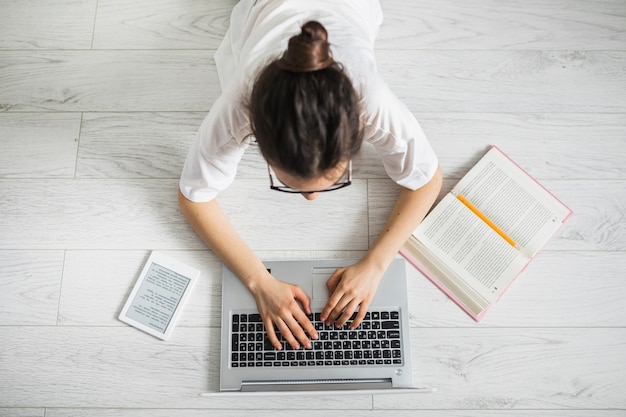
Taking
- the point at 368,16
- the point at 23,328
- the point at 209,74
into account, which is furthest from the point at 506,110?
Answer: the point at 23,328

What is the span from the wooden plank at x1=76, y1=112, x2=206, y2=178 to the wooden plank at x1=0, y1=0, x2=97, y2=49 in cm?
24

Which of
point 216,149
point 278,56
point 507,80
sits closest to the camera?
point 278,56

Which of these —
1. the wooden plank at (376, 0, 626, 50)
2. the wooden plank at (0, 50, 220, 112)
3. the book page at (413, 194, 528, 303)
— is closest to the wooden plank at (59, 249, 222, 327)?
the wooden plank at (0, 50, 220, 112)

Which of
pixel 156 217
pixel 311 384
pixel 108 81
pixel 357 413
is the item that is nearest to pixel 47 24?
pixel 108 81

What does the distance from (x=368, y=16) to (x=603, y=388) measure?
3.07 feet

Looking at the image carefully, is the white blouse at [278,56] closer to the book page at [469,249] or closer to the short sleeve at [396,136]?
the short sleeve at [396,136]

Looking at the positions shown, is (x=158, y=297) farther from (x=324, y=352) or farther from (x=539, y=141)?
(x=539, y=141)

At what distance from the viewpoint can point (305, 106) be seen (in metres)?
0.65

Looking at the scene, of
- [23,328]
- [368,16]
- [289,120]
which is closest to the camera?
[289,120]

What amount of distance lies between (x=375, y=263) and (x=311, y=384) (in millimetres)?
287

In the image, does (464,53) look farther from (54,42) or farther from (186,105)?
(54,42)

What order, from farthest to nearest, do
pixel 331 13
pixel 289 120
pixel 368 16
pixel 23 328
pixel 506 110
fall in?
pixel 506 110, pixel 23 328, pixel 368 16, pixel 331 13, pixel 289 120

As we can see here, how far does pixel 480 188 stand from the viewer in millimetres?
1172

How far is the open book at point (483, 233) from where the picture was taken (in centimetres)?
111
